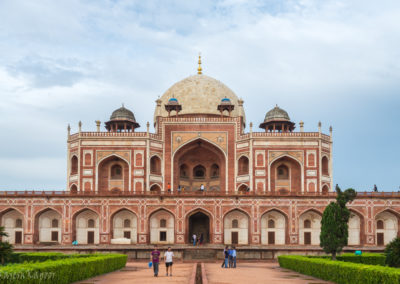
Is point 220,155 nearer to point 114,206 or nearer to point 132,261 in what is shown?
point 114,206

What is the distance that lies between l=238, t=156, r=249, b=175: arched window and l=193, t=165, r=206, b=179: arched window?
4519 millimetres

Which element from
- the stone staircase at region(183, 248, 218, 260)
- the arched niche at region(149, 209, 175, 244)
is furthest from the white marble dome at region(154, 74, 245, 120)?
the stone staircase at region(183, 248, 218, 260)

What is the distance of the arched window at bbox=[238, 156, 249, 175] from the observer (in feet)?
152

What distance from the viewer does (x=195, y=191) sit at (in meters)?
41.1

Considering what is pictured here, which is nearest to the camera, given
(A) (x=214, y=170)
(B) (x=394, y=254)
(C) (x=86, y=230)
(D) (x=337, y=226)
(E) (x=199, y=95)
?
(B) (x=394, y=254)

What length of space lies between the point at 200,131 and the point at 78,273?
96.8 ft

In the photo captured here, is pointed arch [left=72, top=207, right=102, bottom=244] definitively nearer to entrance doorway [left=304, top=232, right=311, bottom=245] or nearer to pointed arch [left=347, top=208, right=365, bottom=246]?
entrance doorway [left=304, top=232, right=311, bottom=245]

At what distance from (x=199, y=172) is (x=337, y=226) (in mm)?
25278

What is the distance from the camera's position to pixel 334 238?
25391mm

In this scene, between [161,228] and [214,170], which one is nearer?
[161,228]

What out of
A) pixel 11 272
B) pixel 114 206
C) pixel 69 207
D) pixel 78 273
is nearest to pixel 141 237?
pixel 114 206

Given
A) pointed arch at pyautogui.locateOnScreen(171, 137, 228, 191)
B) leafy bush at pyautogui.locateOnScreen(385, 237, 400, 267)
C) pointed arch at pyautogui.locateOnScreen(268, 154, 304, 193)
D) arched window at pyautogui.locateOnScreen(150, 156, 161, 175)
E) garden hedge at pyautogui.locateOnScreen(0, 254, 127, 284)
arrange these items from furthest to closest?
pointed arch at pyautogui.locateOnScreen(171, 137, 228, 191) < arched window at pyautogui.locateOnScreen(150, 156, 161, 175) < pointed arch at pyautogui.locateOnScreen(268, 154, 304, 193) < leafy bush at pyautogui.locateOnScreen(385, 237, 400, 267) < garden hedge at pyautogui.locateOnScreen(0, 254, 127, 284)

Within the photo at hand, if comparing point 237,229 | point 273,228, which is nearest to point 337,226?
point 273,228

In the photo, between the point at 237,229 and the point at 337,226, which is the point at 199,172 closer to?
the point at 237,229
